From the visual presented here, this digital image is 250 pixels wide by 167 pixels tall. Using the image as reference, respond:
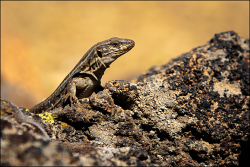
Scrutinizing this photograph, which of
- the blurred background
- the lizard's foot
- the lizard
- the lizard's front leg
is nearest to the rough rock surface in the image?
the lizard's foot

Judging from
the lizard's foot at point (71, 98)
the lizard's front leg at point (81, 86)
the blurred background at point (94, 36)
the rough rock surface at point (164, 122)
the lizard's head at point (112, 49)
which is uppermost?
the blurred background at point (94, 36)

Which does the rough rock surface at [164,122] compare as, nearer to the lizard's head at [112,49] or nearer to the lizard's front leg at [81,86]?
the lizard's front leg at [81,86]

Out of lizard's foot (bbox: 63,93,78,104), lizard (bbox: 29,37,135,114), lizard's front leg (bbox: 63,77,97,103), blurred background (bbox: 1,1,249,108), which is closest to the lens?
lizard's foot (bbox: 63,93,78,104)

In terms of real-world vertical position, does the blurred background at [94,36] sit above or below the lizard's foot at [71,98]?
above

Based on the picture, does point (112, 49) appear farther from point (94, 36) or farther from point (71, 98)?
point (94, 36)

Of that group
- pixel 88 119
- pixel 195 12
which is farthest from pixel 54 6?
pixel 88 119

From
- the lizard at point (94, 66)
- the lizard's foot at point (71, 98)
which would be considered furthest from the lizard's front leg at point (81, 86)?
the lizard's foot at point (71, 98)

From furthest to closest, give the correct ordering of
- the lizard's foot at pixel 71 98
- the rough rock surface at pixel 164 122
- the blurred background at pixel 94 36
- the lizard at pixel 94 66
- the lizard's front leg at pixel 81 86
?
the blurred background at pixel 94 36 < the lizard at pixel 94 66 < the lizard's front leg at pixel 81 86 < the lizard's foot at pixel 71 98 < the rough rock surface at pixel 164 122

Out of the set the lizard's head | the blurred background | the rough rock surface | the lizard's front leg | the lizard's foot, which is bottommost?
the rough rock surface

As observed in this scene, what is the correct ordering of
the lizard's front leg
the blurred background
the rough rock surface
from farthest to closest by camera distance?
the blurred background
the lizard's front leg
the rough rock surface

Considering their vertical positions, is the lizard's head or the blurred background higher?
the blurred background

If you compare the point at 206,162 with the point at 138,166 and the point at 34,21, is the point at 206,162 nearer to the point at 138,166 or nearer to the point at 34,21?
the point at 138,166

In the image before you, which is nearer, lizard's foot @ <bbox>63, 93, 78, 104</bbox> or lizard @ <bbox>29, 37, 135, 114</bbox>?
lizard's foot @ <bbox>63, 93, 78, 104</bbox>

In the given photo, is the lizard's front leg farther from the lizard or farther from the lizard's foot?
the lizard's foot
